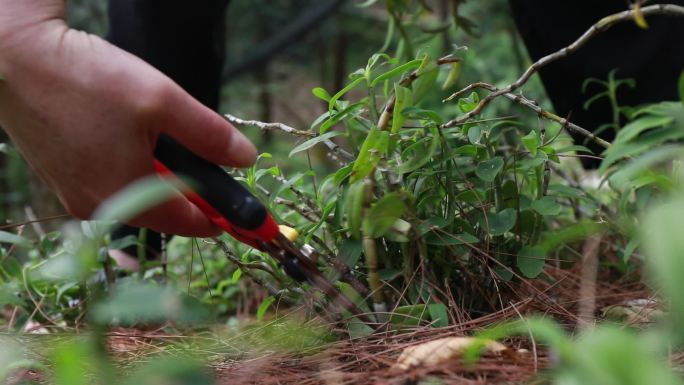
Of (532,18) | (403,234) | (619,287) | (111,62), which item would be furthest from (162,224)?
(532,18)

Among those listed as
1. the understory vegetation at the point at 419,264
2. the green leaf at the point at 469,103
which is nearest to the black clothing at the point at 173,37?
the understory vegetation at the point at 419,264

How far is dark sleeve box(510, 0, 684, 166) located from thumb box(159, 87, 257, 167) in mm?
945

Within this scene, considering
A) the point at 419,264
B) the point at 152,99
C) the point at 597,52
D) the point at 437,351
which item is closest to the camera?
the point at 437,351

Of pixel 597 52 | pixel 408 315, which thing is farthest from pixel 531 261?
pixel 597 52

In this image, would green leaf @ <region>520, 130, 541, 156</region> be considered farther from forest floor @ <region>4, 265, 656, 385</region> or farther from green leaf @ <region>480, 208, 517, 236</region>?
forest floor @ <region>4, 265, 656, 385</region>

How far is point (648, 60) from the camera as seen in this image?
1.57m

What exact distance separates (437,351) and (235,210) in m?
0.31

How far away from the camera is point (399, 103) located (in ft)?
3.14

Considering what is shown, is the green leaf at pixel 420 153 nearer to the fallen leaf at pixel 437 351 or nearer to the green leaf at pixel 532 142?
the green leaf at pixel 532 142

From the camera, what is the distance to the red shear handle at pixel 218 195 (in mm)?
922

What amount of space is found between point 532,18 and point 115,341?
3.75ft

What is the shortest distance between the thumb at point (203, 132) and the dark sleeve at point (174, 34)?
2.36 feet

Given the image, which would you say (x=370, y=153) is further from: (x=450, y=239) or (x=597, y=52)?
(x=597, y=52)

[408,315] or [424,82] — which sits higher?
[424,82]
